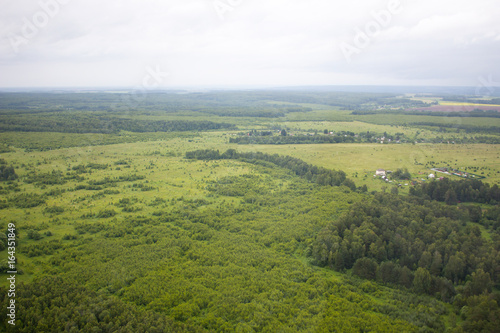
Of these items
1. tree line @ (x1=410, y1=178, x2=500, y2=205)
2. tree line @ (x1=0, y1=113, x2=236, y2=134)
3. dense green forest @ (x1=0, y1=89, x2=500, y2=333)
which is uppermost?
tree line @ (x1=0, y1=113, x2=236, y2=134)

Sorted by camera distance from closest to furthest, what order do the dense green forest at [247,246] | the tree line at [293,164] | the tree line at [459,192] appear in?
the dense green forest at [247,246] < the tree line at [459,192] < the tree line at [293,164]

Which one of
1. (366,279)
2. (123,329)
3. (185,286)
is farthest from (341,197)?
(123,329)

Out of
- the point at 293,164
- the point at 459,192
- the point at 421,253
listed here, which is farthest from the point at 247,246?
the point at 293,164

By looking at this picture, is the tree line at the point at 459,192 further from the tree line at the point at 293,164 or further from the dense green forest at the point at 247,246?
the tree line at the point at 293,164

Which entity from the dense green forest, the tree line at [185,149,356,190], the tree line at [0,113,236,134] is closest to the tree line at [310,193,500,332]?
the dense green forest

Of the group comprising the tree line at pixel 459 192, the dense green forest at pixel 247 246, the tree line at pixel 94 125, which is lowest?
the dense green forest at pixel 247 246

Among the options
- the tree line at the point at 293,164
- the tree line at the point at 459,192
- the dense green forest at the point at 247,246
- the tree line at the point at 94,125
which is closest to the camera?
the dense green forest at the point at 247,246

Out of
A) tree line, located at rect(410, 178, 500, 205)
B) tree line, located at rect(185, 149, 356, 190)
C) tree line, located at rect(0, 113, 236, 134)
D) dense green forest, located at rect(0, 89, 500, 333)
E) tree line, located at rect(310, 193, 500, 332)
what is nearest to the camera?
dense green forest, located at rect(0, 89, 500, 333)

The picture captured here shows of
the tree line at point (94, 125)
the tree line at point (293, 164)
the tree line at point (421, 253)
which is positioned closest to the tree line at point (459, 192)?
the tree line at point (421, 253)

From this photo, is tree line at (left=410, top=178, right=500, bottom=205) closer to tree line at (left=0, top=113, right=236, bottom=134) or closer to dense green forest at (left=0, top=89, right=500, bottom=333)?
dense green forest at (left=0, top=89, right=500, bottom=333)

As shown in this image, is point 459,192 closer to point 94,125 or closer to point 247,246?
point 247,246
